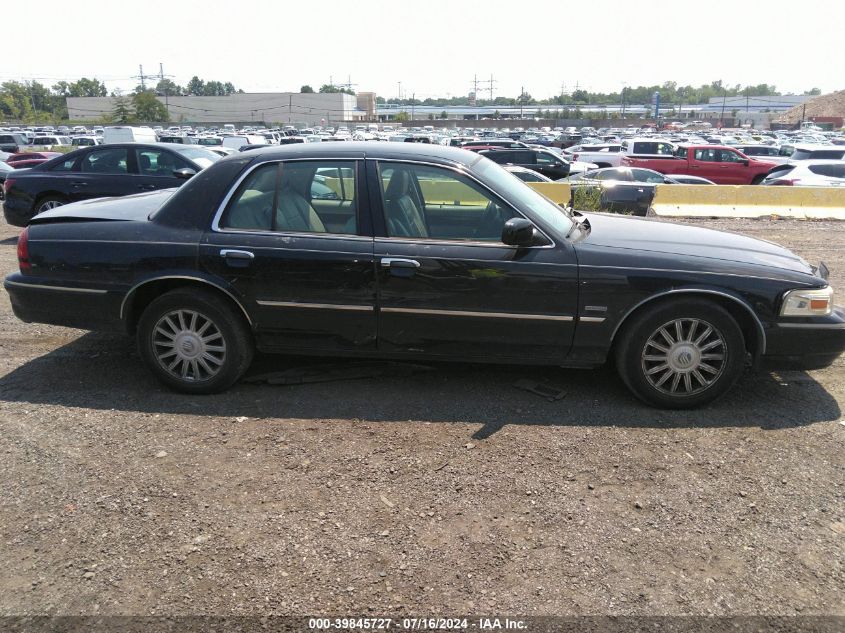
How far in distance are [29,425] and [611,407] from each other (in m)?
3.67

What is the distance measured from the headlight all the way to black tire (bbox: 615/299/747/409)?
0.34 m

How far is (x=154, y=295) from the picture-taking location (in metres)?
4.63

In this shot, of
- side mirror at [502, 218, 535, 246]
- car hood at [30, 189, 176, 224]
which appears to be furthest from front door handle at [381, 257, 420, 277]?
car hood at [30, 189, 176, 224]

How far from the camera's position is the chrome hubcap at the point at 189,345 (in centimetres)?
452

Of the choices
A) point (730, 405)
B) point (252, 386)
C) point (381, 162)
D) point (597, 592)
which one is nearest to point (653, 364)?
point (730, 405)

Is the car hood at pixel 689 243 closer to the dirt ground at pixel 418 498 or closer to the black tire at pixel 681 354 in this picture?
the black tire at pixel 681 354

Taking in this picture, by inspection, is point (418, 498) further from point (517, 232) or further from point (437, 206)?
point (437, 206)

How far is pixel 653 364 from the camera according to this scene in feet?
14.1

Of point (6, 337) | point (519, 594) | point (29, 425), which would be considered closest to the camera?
point (519, 594)

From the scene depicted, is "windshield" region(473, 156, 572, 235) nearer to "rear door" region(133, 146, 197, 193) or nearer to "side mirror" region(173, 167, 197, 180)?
"side mirror" region(173, 167, 197, 180)

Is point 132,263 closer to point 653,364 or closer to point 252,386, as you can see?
point 252,386

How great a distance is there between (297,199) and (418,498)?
2203mm

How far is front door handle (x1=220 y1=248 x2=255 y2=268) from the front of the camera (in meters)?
4.38

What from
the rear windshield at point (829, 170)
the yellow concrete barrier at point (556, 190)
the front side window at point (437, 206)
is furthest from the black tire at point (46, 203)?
the rear windshield at point (829, 170)
